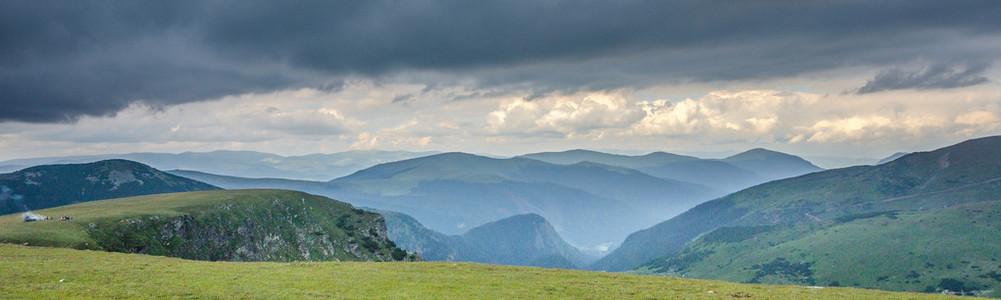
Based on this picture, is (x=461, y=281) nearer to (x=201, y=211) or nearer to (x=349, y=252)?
(x=201, y=211)

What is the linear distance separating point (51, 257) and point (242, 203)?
105358 mm

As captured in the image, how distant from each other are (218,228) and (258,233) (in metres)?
14.7

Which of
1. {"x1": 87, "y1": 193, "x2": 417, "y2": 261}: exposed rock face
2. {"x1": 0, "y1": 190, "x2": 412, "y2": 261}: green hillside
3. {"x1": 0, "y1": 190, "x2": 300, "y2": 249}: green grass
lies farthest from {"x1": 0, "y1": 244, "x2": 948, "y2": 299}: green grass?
{"x1": 87, "y1": 193, "x2": 417, "y2": 261}: exposed rock face

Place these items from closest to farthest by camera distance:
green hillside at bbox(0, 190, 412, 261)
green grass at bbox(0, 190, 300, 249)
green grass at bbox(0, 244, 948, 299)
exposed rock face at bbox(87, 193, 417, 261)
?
green grass at bbox(0, 244, 948, 299) < green grass at bbox(0, 190, 300, 249) < green hillside at bbox(0, 190, 412, 261) < exposed rock face at bbox(87, 193, 417, 261)

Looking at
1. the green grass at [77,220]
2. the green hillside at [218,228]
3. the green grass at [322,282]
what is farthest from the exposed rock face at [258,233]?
the green grass at [322,282]

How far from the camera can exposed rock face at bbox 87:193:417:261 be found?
322 ft

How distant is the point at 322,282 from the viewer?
48719 millimetres

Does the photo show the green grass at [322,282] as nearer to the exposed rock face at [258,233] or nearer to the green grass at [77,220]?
the green grass at [77,220]

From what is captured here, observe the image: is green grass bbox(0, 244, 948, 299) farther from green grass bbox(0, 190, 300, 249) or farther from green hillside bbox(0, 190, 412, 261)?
green hillside bbox(0, 190, 412, 261)

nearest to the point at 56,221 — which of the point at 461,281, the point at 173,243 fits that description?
the point at 173,243

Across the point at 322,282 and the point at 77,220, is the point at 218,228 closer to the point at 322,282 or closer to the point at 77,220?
the point at 77,220

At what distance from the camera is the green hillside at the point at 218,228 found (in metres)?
82.8

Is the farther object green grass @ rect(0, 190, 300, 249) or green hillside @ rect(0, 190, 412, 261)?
green hillside @ rect(0, 190, 412, 261)

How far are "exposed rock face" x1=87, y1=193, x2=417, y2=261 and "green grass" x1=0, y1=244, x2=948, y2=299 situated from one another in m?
37.1
